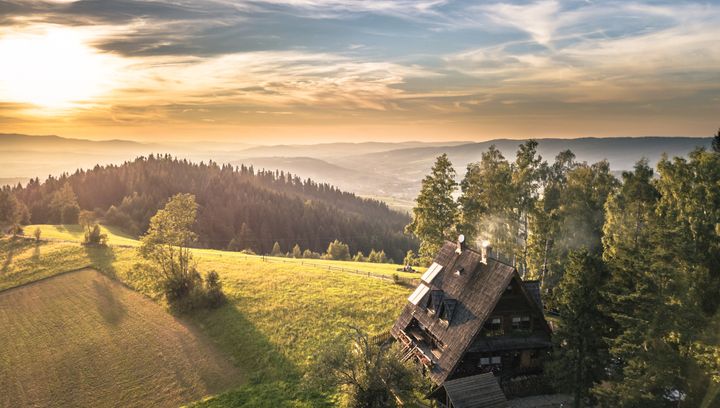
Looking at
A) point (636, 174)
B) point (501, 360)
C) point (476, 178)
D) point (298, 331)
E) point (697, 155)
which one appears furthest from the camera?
point (476, 178)

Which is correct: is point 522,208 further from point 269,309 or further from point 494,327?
point 269,309

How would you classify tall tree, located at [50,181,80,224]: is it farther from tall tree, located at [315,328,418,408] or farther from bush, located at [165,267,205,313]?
tall tree, located at [315,328,418,408]

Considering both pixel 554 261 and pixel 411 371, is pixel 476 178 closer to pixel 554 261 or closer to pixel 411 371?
pixel 554 261

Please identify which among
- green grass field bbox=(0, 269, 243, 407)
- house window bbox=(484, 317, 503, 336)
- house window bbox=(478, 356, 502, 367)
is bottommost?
green grass field bbox=(0, 269, 243, 407)

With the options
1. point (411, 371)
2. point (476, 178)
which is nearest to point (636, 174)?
point (476, 178)

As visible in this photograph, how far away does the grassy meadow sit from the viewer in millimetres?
40938

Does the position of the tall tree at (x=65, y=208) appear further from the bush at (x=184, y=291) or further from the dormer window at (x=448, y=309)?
the dormer window at (x=448, y=309)

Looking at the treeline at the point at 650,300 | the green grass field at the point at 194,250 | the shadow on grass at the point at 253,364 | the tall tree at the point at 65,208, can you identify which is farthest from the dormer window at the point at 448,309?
the tall tree at the point at 65,208

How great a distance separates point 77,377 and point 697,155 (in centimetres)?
6477

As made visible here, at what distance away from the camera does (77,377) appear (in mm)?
45156

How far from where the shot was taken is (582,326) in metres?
30.1

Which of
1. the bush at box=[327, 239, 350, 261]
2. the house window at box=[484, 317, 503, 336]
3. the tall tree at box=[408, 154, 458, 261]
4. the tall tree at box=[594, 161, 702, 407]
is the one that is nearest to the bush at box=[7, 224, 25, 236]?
the bush at box=[327, 239, 350, 261]

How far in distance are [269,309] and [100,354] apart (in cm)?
2114

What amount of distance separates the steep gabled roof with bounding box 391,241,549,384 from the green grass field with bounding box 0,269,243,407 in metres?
22.4
